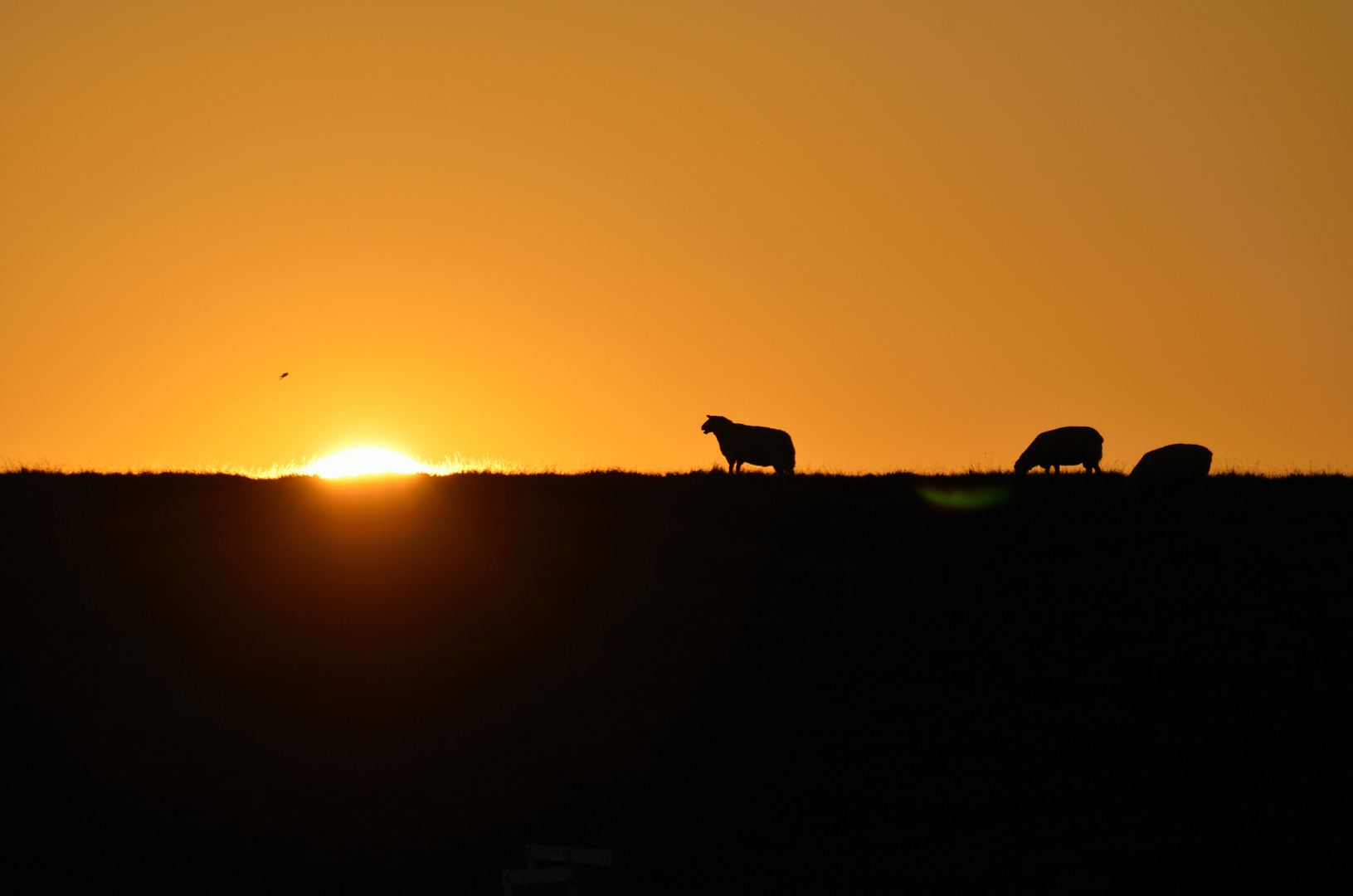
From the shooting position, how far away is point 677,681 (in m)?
19.6

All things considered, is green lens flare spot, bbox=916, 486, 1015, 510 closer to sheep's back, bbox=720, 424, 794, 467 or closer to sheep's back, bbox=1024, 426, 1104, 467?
sheep's back, bbox=1024, 426, 1104, 467

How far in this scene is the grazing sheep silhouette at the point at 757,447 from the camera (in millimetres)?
33094

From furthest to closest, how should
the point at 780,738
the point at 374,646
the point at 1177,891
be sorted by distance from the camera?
the point at 374,646 → the point at 780,738 → the point at 1177,891

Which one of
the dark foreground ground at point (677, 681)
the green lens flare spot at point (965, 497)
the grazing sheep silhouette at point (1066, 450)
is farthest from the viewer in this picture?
the grazing sheep silhouette at point (1066, 450)

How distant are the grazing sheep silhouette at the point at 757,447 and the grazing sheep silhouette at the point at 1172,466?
8.92m

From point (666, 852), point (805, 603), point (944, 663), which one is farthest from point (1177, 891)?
point (805, 603)

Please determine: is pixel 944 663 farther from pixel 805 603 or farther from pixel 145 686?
pixel 145 686

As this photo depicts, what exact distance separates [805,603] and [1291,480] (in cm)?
1409

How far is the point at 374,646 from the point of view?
2108cm

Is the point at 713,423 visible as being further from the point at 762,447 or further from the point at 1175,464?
the point at 1175,464

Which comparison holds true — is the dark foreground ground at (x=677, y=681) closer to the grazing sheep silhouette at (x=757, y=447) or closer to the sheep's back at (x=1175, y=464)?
the sheep's back at (x=1175, y=464)

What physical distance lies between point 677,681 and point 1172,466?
14.5m

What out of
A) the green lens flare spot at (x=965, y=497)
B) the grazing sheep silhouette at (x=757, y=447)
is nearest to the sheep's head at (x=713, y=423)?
the grazing sheep silhouette at (x=757, y=447)

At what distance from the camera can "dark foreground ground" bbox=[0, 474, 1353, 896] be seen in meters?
14.6
